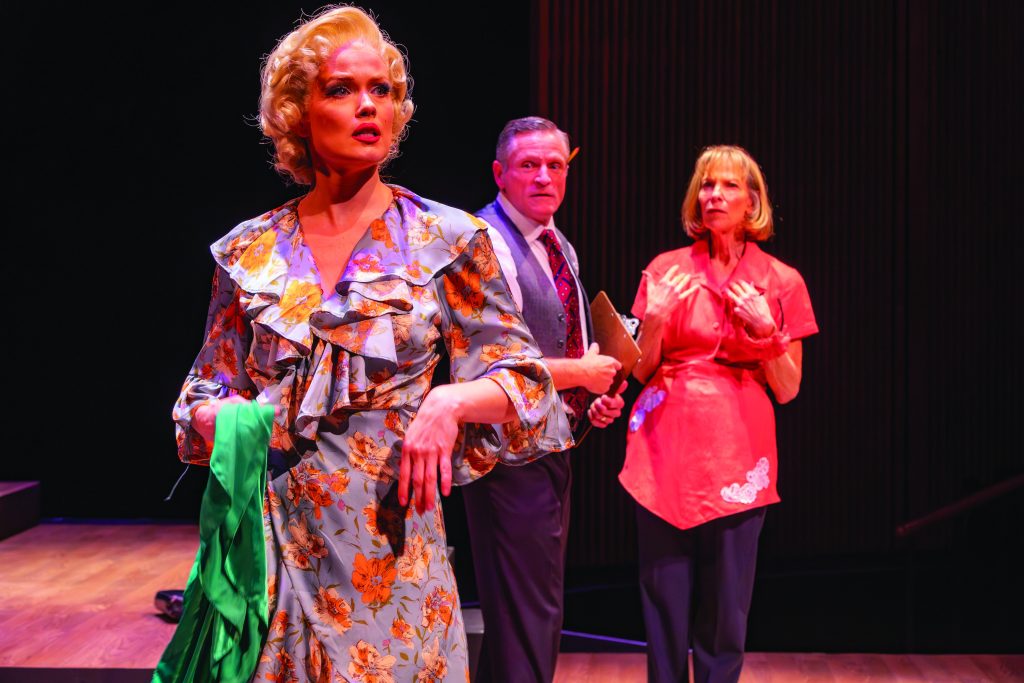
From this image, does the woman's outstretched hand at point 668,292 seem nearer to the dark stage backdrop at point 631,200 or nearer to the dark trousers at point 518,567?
the dark trousers at point 518,567

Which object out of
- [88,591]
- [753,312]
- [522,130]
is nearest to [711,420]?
[753,312]

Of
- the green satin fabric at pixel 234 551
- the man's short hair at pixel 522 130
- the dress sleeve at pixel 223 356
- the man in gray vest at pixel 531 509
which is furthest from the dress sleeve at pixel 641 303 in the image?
the green satin fabric at pixel 234 551

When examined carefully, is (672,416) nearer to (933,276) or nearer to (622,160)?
(622,160)

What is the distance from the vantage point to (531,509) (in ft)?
8.52

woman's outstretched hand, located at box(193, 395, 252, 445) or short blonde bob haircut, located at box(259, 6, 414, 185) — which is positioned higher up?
short blonde bob haircut, located at box(259, 6, 414, 185)

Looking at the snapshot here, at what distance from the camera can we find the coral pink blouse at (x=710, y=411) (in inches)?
115

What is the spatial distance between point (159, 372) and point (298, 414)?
465 cm

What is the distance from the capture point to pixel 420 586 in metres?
1.36

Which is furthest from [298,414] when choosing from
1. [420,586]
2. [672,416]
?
[672,416]

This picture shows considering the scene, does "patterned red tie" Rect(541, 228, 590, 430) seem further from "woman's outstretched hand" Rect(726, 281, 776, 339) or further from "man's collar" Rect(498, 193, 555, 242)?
"woman's outstretched hand" Rect(726, 281, 776, 339)

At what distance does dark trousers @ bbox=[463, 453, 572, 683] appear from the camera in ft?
8.48

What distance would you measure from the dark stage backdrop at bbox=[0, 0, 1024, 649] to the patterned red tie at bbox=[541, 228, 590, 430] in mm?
1537

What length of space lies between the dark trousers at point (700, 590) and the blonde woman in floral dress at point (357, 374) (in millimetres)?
1628

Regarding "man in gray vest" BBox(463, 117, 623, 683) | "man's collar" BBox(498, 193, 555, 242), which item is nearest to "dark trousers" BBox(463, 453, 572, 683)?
"man in gray vest" BBox(463, 117, 623, 683)
